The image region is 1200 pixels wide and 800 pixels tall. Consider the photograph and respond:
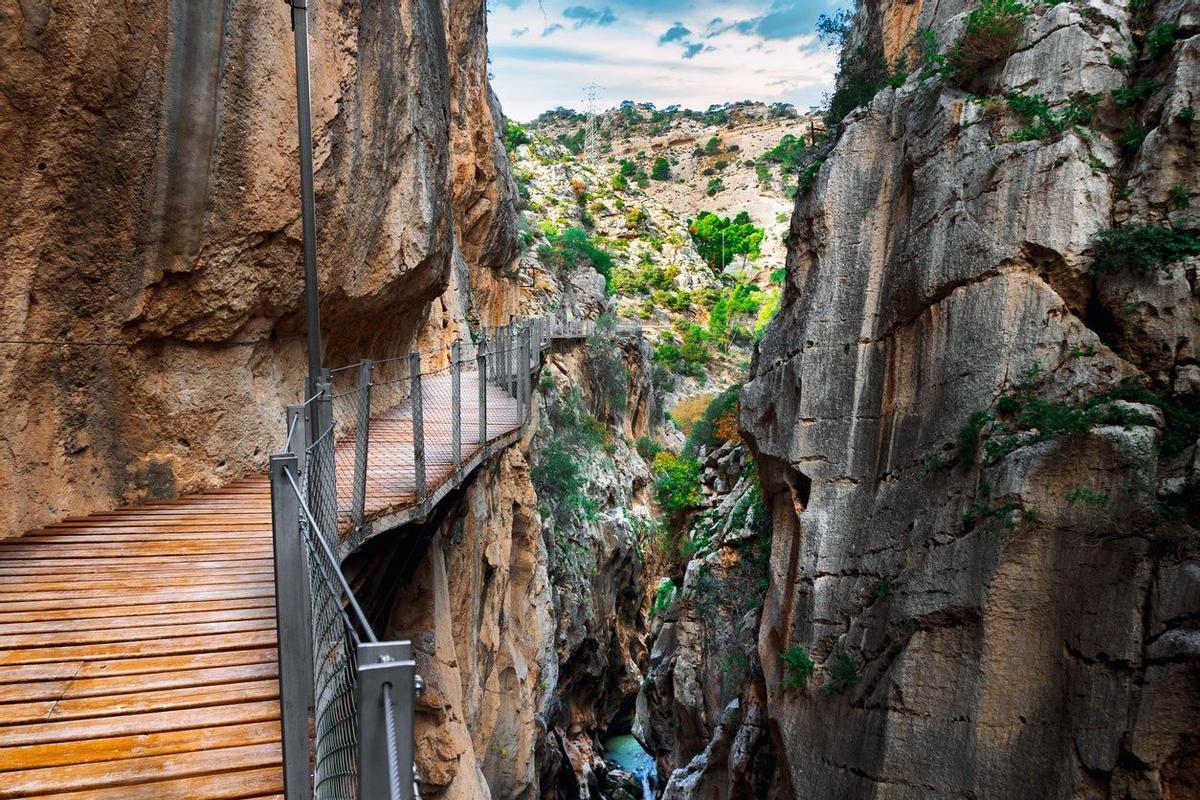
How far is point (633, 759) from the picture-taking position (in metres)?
28.8

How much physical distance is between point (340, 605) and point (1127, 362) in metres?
9.30

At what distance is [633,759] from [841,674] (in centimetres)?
2202

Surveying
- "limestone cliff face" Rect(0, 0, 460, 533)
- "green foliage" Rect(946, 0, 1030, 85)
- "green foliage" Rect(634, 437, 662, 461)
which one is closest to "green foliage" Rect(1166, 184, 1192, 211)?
"green foliage" Rect(946, 0, 1030, 85)

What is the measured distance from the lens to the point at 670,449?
136ft

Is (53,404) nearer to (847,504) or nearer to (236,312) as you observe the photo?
(236,312)

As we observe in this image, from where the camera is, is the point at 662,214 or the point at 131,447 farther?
the point at 662,214

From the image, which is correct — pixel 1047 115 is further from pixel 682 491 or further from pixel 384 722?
pixel 682 491

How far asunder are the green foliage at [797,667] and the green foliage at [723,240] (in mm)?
59432

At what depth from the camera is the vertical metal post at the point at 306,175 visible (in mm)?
5262

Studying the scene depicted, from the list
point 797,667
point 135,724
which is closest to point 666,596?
point 797,667

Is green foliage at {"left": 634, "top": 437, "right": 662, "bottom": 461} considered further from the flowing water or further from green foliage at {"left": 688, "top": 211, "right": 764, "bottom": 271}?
green foliage at {"left": 688, "top": 211, "right": 764, "bottom": 271}

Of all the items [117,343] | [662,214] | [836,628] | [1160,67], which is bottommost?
[836,628]

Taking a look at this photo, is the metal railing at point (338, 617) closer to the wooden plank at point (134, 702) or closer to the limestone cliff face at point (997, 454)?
the wooden plank at point (134, 702)

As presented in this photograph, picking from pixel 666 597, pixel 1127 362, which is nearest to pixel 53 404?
pixel 1127 362
